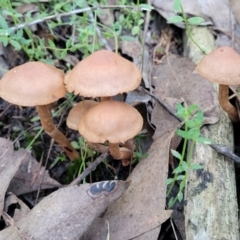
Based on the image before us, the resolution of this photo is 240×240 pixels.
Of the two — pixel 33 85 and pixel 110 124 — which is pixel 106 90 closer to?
pixel 110 124

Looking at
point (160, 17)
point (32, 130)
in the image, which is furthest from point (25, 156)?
point (160, 17)

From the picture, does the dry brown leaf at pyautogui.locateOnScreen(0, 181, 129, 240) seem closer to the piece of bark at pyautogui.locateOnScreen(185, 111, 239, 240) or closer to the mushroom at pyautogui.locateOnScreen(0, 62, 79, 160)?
the piece of bark at pyautogui.locateOnScreen(185, 111, 239, 240)

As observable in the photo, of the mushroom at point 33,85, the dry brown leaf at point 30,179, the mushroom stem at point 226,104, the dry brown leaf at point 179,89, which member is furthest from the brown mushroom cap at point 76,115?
the mushroom stem at point 226,104

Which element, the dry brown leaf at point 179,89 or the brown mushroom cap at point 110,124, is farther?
the dry brown leaf at point 179,89

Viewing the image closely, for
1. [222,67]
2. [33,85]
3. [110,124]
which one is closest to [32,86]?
[33,85]

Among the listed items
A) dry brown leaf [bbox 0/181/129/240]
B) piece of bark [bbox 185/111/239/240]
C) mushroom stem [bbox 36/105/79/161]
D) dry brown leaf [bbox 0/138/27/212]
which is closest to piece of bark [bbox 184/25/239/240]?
piece of bark [bbox 185/111/239/240]

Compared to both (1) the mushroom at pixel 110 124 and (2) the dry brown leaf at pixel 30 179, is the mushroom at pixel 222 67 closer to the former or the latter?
(1) the mushroom at pixel 110 124
